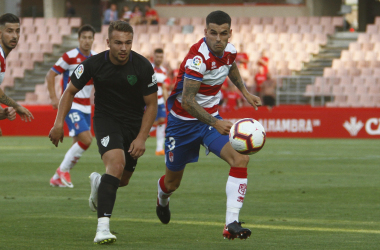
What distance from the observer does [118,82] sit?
20.6 ft

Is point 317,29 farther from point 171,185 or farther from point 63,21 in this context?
point 171,185

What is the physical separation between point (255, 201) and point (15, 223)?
322cm

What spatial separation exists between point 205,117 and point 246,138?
471 mm

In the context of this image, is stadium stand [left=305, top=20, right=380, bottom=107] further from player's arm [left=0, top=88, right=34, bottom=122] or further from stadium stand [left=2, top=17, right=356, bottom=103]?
player's arm [left=0, top=88, right=34, bottom=122]

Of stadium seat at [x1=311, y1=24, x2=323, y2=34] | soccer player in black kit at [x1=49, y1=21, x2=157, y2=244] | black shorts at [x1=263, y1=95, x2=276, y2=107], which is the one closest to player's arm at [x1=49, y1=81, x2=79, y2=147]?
soccer player in black kit at [x1=49, y1=21, x2=157, y2=244]

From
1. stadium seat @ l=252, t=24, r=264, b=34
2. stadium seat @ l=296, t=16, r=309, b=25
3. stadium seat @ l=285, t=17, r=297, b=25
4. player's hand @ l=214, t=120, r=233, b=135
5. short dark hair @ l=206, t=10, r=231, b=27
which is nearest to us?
player's hand @ l=214, t=120, r=233, b=135

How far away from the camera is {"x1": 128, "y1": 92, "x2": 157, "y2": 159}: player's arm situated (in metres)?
6.26

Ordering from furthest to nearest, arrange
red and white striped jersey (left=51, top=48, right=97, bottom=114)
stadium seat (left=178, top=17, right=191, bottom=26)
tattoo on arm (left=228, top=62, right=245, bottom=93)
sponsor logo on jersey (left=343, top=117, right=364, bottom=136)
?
stadium seat (left=178, top=17, right=191, bottom=26) < sponsor logo on jersey (left=343, top=117, right=364, bottom=136) < red and white striped jersey (left=51, top=48, right=97, bottom=114) < tattoo on arm (left=228, top=62, right=245, bottom=93)

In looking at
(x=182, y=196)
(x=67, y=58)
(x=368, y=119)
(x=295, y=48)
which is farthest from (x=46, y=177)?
(x=295, y=48)

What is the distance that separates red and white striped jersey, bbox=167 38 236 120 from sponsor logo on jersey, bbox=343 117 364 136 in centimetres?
→ 1585

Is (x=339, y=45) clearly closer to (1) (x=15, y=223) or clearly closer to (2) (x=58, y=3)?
(2) (x=58, y=3)

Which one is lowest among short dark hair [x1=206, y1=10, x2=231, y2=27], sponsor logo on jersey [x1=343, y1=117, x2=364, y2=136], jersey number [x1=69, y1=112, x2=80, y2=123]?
sponsor logo on jersey [x1=343, y1=117, x2=364, y2=136]

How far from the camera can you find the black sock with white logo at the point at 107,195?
5812 mm

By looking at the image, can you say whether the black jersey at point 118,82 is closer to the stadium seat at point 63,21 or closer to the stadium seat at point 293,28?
the stadium seat at point 293,28
